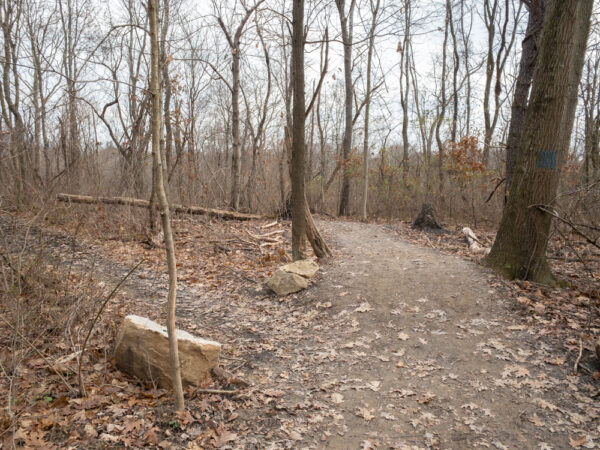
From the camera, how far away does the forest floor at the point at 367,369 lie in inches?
114

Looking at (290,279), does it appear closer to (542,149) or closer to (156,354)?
(156,354)

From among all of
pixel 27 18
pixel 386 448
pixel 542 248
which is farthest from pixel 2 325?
pixel 27 18

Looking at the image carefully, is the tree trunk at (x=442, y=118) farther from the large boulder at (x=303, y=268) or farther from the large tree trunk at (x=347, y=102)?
the large boulder at (x=303, y=268)

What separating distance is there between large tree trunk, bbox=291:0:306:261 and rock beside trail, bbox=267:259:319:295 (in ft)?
1.84

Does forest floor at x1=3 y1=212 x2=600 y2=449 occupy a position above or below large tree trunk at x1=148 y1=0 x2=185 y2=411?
below

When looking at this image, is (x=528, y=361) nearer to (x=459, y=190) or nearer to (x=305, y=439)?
(x=305, y=439)

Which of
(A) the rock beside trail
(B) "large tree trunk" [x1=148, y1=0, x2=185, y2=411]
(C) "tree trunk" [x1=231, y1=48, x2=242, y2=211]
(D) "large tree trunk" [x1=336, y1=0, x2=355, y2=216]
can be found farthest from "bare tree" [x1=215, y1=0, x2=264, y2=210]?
(B) "large tree trunk" [x1=148, y1=0, x2=185, y2=411]

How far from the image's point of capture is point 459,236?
10125 mm

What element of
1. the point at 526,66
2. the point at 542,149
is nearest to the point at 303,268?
the point at 542,149

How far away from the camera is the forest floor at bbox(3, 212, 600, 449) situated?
2.91m

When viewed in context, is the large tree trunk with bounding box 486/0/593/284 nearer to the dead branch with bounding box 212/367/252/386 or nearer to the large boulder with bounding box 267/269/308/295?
the large boulder with bounding box 267/269/308/295

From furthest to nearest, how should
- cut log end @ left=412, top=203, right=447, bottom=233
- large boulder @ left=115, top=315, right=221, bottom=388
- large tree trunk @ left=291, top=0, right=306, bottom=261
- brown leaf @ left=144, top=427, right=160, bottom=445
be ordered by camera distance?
cut log end @ left=412, top=203, right=447, bottom=233 < large tree trunk @ left=291, top=0, right=306, bottom=261 < large boulder @ left=115, top=315, right=221, bottom=388 < brown leaf @ left=144, top=427, right=160, bottom=445

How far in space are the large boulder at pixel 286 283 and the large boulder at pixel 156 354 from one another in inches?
99.0

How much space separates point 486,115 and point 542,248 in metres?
12.7
